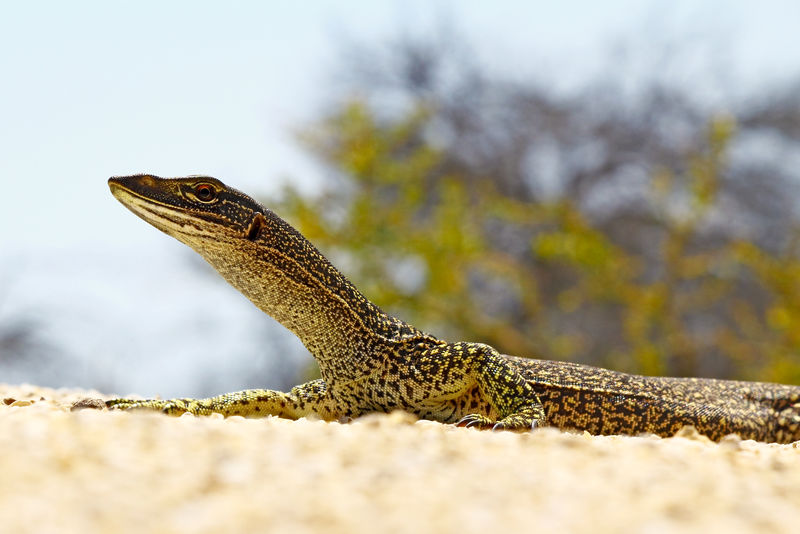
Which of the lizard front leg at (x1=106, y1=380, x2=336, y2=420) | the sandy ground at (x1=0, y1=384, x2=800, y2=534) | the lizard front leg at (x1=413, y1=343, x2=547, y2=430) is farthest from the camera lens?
the lizard front leg at (x1=106, y1=380, x2=336, y2=420)

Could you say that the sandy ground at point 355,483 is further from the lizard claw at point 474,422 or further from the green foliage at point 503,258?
the green foliage at point 503,258

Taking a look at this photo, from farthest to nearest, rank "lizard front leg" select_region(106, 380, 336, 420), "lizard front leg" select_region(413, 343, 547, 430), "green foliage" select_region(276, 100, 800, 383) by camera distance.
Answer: "green foliage" select_region(276, 100, 800, 383) < "lizard front leg" select_region(106, 380, 336, 420) < "lizard front leg" select_region(413, 343, 547, 430)

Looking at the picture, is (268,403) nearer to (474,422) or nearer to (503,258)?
(474,422)

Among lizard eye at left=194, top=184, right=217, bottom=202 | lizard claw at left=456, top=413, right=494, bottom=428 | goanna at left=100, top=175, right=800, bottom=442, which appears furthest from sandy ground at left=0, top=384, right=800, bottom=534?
lizard eye at left=194, top=184, right=217, bottom=202

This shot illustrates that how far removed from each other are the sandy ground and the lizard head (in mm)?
1774

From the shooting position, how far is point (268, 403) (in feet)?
18.6

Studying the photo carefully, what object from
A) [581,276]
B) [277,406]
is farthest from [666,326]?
[277,406]

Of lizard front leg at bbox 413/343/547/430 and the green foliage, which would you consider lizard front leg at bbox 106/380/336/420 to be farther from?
the green foliage

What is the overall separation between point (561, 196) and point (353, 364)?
16.0 meters

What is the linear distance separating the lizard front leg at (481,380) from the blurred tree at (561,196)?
10.1m

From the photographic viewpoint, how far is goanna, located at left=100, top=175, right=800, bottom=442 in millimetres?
5012

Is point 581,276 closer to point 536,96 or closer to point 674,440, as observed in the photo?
point 536,96

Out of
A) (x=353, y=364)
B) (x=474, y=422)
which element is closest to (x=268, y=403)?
(x=353, y=364)

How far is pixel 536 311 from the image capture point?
15.8 m
